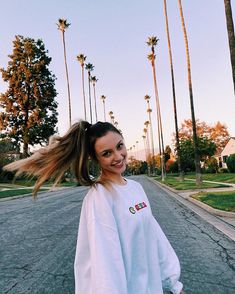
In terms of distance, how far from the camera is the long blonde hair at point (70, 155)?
7.48 ft

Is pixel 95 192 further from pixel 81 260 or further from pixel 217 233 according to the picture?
pixel 217 233

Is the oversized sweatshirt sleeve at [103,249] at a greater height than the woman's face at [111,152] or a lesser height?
lesser

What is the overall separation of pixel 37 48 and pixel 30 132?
1408 centimetres

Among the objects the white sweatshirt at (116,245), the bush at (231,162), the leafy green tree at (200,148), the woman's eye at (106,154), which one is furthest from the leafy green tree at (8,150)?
the white sweatshirt at (116,245)

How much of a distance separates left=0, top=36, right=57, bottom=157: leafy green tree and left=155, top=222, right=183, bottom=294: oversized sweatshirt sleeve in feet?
172

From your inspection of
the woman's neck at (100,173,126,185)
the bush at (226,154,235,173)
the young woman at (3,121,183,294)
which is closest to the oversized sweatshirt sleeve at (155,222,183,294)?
the young woman at (3,121,183,294)

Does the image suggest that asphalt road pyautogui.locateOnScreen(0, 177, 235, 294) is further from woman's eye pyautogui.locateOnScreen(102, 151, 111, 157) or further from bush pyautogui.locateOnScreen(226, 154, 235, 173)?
bush pyautogui.locateOnScreen(226, 154, 235, 173)

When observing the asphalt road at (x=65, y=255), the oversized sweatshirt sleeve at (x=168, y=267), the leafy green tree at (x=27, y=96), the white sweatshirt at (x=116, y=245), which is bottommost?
the asphalt road at (x=65, y=255)

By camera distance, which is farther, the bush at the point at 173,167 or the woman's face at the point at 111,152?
the bush at the point at 173,167

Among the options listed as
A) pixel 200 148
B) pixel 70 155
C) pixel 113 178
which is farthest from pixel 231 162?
pixel 70 155

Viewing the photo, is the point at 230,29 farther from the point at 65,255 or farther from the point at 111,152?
the point at 111,152

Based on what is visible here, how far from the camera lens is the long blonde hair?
89.7 inches

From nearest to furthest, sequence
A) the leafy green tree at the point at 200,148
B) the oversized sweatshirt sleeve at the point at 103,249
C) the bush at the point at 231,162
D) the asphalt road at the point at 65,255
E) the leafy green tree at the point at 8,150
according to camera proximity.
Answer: the oversized sweatshirt sleeve at the point at 103,249
the asphalt road at the point at 65,255
the bush at the point at 231,162
the leafy green tree at the point at 8,150
the leafy green tree at the point at 200,148

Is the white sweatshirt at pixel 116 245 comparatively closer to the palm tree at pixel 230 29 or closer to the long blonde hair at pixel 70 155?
the long blonde hair at pixel 70 155
